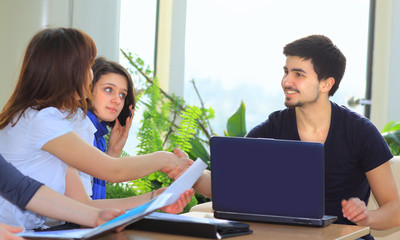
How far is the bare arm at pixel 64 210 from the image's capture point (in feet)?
4.78

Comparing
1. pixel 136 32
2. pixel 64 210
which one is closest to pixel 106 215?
pixel 64 210

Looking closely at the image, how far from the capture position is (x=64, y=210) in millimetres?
1479

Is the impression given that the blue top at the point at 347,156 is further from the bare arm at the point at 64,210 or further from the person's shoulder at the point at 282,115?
the bare arm at the point at 64,210

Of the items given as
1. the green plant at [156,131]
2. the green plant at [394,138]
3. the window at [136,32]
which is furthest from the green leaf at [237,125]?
the green plant at [394,138]

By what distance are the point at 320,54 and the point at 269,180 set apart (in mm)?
929

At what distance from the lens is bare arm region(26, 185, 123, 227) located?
1.46 m

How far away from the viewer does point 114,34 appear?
3912mm

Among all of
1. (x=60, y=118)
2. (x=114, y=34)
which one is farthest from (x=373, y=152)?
(x=114, y=34)

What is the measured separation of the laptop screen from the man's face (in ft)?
2.37

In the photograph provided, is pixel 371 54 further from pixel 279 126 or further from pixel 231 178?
pixel 231 178

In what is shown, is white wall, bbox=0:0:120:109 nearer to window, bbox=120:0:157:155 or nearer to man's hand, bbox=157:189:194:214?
window, bbox=120:0:157:155

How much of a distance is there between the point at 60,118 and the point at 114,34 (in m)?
2.32

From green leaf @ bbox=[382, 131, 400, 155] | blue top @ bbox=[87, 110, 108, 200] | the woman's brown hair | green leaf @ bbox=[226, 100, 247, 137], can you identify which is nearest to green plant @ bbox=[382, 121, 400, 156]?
green leaf @ bbox=[382, 131, 400, 155]

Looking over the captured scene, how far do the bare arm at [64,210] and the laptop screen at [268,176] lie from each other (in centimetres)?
45
